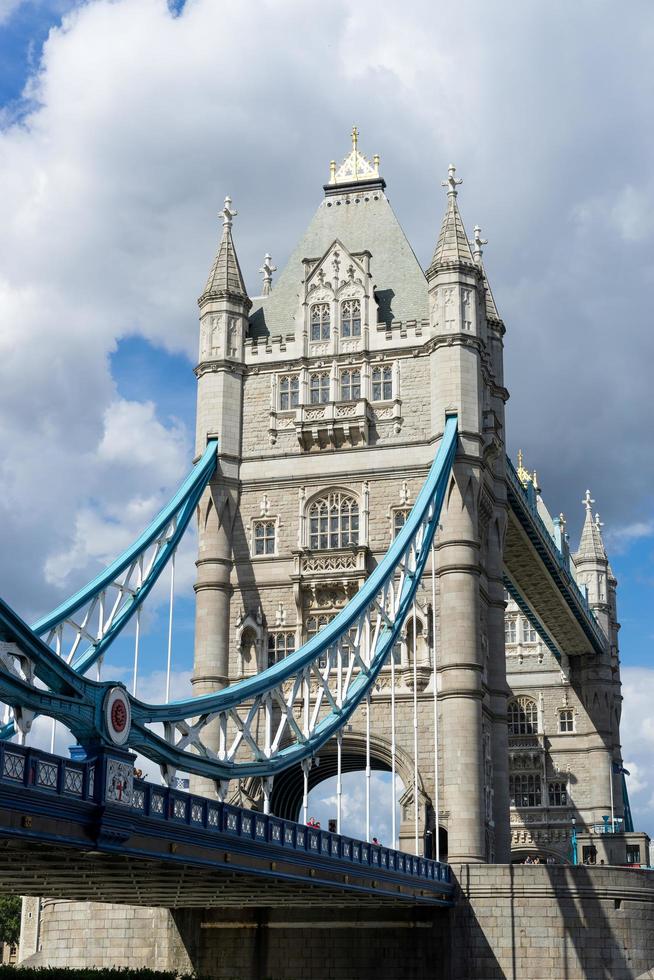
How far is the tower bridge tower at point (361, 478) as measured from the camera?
4028 cm

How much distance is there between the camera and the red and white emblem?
20.1m

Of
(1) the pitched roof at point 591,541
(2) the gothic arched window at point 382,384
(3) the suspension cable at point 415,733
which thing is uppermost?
(1) the pitched roof at point 591,541

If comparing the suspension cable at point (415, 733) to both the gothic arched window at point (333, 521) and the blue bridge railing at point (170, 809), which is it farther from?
the blue bridge railing at point (170, 809)

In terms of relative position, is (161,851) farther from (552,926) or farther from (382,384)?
(382,384)

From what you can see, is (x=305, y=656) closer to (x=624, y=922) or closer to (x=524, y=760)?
(x=624, y=922)

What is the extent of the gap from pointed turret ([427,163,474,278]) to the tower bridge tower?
0.06 metres

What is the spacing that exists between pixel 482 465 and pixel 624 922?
13.8 metres

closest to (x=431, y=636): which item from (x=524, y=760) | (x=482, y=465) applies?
(x=482, y=465)

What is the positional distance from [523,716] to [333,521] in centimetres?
2919

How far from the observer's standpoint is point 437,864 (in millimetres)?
35594

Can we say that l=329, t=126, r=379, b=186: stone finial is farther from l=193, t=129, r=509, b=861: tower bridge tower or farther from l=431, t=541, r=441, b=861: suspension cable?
l=431, t=541, r=441, b=861: suspension cable

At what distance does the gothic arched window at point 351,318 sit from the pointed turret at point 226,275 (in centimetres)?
330

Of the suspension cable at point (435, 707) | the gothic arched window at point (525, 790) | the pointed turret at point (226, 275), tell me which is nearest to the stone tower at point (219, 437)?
the pointed turret at point (226, 275)

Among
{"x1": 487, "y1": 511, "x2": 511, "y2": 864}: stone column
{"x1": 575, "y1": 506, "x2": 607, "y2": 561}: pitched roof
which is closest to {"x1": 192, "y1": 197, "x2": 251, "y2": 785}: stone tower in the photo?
{"x1": 487, "y1": 511, "x2": 511, "y2": 864}: stone column
